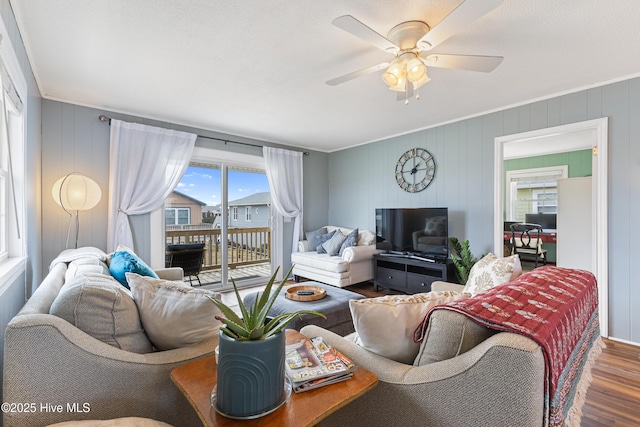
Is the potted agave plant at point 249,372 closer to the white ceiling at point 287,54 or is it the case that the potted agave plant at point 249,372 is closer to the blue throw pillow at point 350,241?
the white ceiling at point 287,54

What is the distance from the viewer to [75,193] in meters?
2.82

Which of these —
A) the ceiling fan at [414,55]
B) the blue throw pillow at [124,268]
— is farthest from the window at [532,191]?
the blue throw pillow at [124,268]

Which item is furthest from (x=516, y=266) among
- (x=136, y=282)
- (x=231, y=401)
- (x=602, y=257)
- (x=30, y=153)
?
(x=30, y=153)

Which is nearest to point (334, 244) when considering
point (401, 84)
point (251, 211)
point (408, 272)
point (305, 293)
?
point (408, 272)

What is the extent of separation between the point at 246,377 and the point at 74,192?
3029 mm

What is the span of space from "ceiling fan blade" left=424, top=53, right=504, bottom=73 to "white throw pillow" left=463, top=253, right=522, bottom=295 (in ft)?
4.11

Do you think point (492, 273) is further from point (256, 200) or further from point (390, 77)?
point (256, 200)

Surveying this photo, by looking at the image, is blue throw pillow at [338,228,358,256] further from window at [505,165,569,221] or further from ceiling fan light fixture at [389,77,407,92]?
window at [505,165,569,221]

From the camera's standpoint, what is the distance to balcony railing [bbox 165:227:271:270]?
166 inches

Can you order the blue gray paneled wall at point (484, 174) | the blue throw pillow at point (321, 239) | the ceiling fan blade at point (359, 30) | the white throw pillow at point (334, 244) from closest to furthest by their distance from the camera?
the ceiling fan blade at point (359, 30) → the blue gray paneled wall at point (484, 174) → the white throw pillow at point (334, 244) → the blue throw pillow at point (321, 239)

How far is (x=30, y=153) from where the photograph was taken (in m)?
2.38

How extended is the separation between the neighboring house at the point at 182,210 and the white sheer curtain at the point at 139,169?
0.76 feet

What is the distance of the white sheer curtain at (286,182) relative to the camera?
4.79 meters

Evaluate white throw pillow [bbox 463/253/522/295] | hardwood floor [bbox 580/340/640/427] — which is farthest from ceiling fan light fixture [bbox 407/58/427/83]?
hardwood floor [bbox 580/340/640/427]
